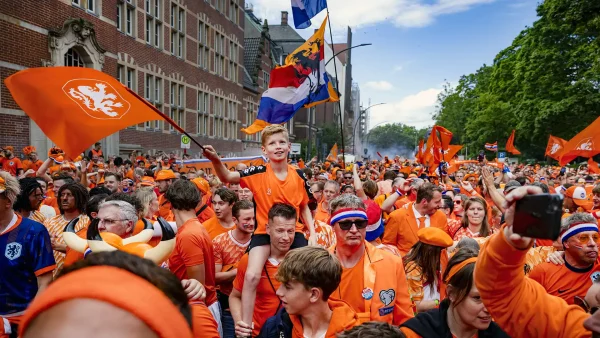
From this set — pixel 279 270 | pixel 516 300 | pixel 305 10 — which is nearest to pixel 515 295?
pixel 516 300

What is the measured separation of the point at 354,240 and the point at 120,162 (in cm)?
1306

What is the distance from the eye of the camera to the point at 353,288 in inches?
128

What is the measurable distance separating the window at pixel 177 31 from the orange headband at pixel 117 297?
93.6ft

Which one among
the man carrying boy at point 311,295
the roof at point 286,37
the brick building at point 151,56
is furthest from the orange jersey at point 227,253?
the roof at point 286,37

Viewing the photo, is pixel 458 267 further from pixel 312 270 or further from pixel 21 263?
pixel 21 263

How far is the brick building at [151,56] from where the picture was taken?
→ 16.0 meters

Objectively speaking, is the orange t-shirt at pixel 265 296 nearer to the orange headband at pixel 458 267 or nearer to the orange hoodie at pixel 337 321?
the orange hoodie at pixel 337 321

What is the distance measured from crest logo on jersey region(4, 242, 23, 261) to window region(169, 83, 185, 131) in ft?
80.4

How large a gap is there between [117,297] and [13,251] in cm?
311

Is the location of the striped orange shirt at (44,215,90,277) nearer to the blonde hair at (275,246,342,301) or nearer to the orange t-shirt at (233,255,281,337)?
the orange t-shirt at (233,255,281,337)

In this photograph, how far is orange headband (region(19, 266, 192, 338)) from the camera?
2.68ft

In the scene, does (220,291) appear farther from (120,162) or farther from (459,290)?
(120,162)

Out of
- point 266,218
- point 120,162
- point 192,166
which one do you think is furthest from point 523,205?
point 120,162

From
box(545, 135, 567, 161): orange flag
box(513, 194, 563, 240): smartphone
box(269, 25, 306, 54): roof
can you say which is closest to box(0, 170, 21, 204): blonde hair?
box(513, 194, 563, 240): smartphone
